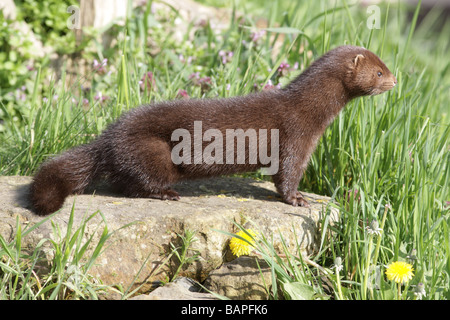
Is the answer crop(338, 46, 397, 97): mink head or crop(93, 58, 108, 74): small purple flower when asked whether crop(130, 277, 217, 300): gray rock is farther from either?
crop(93, 58, 108, 74): small purple flower

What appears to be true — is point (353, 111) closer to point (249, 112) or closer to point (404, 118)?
point (404, 118)

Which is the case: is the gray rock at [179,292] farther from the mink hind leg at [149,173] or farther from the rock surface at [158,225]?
the mink hind leg at [149,173]

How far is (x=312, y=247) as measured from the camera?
340 centimetres

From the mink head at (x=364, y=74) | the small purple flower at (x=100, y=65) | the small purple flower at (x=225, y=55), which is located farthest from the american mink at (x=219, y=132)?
the small purple flower at (x=225, y=55)

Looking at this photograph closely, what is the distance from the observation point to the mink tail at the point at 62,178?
3187 mm

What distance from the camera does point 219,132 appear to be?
364 cm

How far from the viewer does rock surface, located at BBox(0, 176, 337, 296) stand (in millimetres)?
3051

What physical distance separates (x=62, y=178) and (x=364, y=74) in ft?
7.01

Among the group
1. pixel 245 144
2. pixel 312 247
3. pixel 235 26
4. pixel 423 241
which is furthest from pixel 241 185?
pixel 235 26

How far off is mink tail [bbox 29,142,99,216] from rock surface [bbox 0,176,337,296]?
7cm

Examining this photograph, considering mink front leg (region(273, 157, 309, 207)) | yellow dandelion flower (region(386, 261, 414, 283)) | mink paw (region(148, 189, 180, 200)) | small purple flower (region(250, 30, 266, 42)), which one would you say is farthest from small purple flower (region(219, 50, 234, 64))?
yellow dandelion flower (region(386, 261, 414, 283))

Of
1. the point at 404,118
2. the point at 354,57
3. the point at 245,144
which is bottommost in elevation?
the point at 245,144
